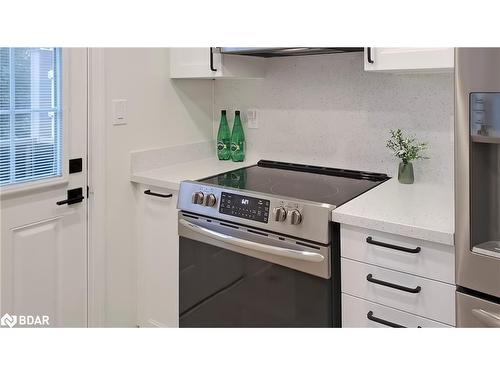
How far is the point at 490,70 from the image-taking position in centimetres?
102

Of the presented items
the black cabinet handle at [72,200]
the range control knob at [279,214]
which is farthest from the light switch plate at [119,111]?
the range control knob at [279,214]

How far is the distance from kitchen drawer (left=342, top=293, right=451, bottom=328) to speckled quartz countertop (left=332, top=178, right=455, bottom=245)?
0.26m

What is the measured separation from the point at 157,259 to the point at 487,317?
1379mm

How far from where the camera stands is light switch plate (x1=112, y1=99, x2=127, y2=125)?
6.25ft

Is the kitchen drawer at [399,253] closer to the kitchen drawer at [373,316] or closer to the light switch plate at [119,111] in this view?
the kitchen drawer at [373,316]

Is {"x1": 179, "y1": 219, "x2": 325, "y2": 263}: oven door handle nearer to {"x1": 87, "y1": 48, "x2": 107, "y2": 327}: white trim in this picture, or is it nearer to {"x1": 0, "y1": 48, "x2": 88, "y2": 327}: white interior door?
{"x1": 87, "y1": 48, "x2": 107, "y2": 327}: white trim

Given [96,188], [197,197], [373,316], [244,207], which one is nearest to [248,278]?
[244,207]

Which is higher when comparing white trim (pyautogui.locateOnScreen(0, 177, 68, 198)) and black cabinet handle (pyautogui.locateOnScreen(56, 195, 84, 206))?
white trim (pyautogui.locateOnScreen(0, 177, 68, 198))

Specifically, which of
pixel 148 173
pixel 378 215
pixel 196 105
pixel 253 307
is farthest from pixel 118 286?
pixel 378 215

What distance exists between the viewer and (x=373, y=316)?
1.42m

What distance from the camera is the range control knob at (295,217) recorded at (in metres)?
1.50

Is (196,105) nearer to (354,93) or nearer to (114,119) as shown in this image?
(114,119)

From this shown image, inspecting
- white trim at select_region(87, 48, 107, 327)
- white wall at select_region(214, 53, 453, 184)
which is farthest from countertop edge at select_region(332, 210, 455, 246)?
white trim at select_region(87, 48, 107, 327)

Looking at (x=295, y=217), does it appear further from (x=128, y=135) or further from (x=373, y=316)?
(x=128, y=135)
